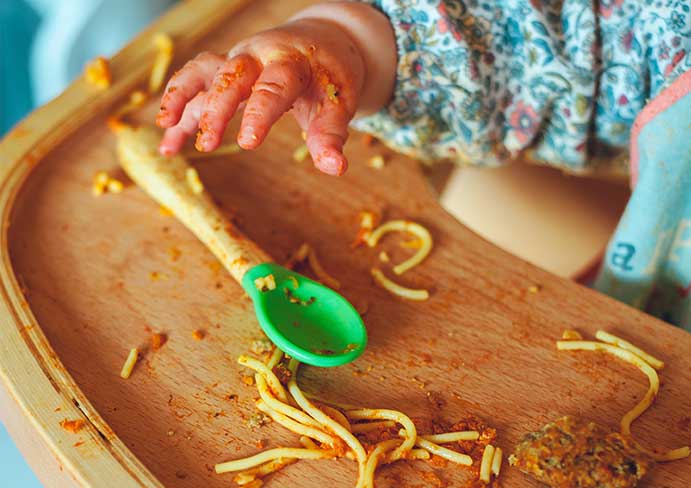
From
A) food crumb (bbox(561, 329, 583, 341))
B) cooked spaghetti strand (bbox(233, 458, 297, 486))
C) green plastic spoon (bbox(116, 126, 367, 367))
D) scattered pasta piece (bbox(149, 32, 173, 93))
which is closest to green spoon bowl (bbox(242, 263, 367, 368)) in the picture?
green plastic spoon (bbox(116, 126, 367, 367))

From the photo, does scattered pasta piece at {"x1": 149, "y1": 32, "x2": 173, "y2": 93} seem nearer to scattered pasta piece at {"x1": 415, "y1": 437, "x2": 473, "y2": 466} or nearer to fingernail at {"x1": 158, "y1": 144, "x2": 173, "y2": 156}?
fingernail at {"x1": 158, "y1": 144, "x2": 173, "y2": 156}

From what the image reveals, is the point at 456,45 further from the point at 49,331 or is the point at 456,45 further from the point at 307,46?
the point at 49,331

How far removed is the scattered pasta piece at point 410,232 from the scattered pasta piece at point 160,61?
380 millimetres

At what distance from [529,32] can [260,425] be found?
1.80 ft

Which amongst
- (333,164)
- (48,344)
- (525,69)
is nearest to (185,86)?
(333,164)

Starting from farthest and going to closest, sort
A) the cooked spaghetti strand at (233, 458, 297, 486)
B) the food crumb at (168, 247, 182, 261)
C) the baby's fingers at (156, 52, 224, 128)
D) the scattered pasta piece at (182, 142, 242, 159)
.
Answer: the scattered pasta piece at (182, 142, 242, 159) → the food crumb at (168, 247, 182, 261) → the baby's fingers at (156, 52, 224, 128) → the cooked spaghetti strand at (233, 458, 297, 486)

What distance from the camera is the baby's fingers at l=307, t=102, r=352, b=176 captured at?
0.72m

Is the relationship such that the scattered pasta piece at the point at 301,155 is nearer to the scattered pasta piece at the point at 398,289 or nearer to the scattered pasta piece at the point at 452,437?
the scattered pasta piece at the point at 398,289

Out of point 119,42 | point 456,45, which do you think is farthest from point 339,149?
point 119,42

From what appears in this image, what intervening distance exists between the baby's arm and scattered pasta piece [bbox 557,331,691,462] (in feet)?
1.01

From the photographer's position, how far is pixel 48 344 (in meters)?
0.77

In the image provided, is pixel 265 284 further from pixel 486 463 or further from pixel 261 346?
pixel 486 463

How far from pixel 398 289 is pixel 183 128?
30cm

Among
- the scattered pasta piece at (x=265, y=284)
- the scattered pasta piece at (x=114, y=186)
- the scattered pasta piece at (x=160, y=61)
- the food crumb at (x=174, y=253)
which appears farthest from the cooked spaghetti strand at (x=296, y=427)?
the scattered pasta piece at (x=160, y=61)
